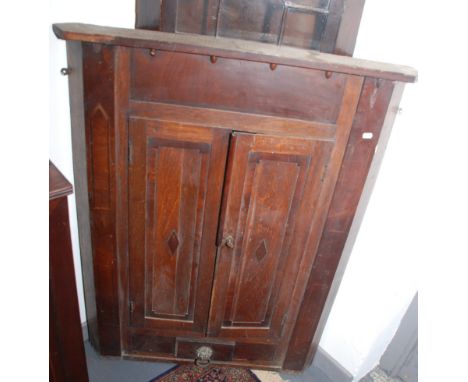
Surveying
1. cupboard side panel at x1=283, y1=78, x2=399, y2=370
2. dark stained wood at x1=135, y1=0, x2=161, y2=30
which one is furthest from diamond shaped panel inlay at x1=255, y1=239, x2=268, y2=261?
dark stained wood at x1=135, y1=0, x2=161, y2=30

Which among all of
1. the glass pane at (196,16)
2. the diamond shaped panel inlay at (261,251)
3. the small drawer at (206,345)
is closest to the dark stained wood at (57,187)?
the glass pane at (196,16)

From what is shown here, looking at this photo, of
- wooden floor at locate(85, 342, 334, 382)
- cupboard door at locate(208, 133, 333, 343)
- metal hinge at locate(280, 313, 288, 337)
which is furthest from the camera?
wooden floor at locate(85, 342, 334, 382)

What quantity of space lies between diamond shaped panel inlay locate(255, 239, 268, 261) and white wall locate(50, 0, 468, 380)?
0.45 meters

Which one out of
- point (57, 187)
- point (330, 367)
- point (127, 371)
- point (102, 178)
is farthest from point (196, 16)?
point (330, 367)

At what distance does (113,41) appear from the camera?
42.3 inches

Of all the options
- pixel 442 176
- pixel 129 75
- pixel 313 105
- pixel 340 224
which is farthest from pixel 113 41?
pixel 442 176

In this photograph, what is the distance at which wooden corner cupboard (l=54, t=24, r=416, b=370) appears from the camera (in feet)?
3.80

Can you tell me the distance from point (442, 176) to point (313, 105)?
51 cm

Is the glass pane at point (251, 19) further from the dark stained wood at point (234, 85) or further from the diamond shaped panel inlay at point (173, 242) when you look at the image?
the diamond shaped panel inlay at point (173, 242)

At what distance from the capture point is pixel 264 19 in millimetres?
1286

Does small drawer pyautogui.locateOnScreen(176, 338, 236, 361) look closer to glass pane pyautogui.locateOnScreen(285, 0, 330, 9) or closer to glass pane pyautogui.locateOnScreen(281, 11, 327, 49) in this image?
glass pane pyautogui.locateOnScreen(281, 11, 327, 49)

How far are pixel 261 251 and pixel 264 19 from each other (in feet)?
2.92

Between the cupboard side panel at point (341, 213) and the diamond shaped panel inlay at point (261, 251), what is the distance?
0.23 meters

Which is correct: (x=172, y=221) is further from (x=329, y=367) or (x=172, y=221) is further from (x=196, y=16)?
(x=329, y=367)
